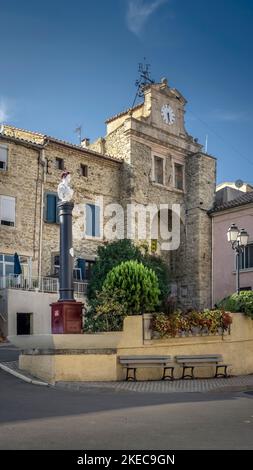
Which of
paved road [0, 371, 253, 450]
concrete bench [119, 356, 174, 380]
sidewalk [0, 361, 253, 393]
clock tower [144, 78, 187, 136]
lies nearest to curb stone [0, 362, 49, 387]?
sidewalk [0, 361, 253, 393]

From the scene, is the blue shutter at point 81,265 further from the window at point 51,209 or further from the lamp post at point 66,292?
the lamp post at point 66,292

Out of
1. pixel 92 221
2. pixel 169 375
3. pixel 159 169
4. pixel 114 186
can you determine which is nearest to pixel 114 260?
pixel 92 221

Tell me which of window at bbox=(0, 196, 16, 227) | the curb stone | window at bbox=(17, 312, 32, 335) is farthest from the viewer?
window at bbox=(0, 196, 16, 227)

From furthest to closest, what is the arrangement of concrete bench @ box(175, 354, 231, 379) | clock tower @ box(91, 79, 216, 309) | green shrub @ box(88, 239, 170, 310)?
clock tower @ box(91, 79, 216, 309) < green shrub @ box(88, 239, 170, 310) < concrete bench @ box(175, 354, 231, 379)

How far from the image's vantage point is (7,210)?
1154 inches

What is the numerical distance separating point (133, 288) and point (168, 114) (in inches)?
972

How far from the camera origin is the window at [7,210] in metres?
29.1

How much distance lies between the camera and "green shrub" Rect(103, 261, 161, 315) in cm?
1542

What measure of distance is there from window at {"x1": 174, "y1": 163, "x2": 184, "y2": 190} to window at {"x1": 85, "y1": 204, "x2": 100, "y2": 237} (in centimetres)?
722

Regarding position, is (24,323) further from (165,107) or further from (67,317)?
(165,107)

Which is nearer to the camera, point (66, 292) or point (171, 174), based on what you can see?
point (66, 292)

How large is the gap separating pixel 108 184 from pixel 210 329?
1941 cm

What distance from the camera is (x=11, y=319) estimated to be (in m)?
25.4

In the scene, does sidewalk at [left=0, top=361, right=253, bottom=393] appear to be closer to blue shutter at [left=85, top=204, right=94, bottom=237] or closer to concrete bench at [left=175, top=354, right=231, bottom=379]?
concrete bench at [left=175, top=354, right=231, bottom=379]
